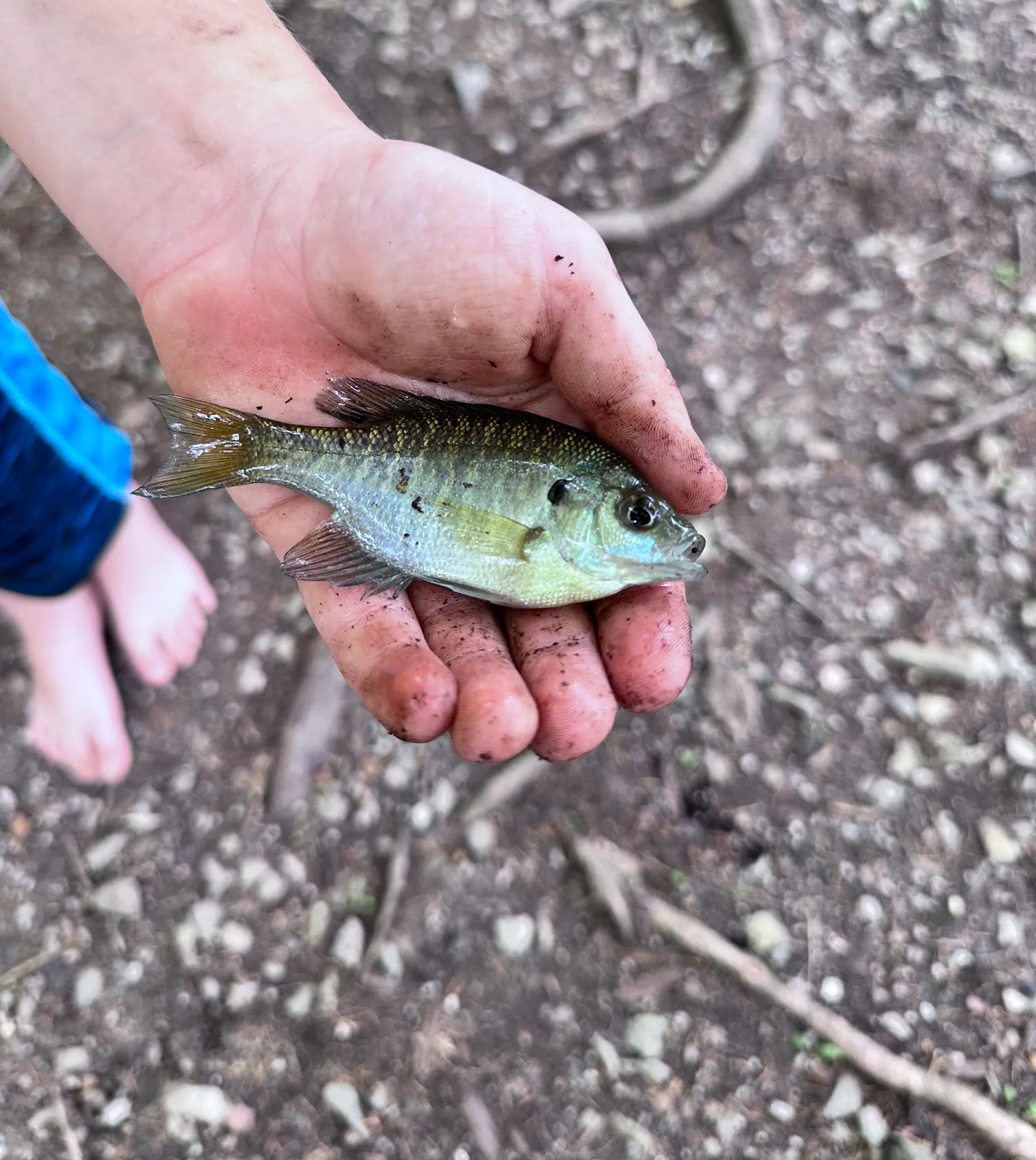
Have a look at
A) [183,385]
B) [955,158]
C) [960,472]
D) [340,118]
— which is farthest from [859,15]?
[183,385]

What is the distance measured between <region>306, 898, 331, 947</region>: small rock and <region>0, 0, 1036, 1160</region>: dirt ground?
0.4 inches

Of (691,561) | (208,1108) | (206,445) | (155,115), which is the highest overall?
(155,115)

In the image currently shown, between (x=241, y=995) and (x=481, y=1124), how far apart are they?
3.12 feet

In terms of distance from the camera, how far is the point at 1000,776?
12.0 feet

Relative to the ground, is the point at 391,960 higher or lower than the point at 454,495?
lower

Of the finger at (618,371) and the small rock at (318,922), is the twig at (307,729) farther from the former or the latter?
the finger at (618,371)

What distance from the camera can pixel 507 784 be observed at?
3.64m

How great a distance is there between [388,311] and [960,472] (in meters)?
2.94

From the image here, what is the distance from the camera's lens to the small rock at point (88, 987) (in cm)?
325

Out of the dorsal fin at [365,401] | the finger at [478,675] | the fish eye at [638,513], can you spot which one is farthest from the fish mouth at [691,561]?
the dorsal fin at [365,401]

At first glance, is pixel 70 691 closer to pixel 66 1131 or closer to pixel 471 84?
pixel 66 1131

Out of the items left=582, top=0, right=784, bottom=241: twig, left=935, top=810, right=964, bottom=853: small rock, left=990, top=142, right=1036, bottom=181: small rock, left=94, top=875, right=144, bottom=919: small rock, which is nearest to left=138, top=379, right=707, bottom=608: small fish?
left=94, top=875, right=144, bottom=919: small rock

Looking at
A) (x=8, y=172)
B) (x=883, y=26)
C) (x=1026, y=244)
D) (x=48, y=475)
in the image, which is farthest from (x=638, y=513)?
(x=883, y=26)

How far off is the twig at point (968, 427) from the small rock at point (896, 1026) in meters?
2.44
